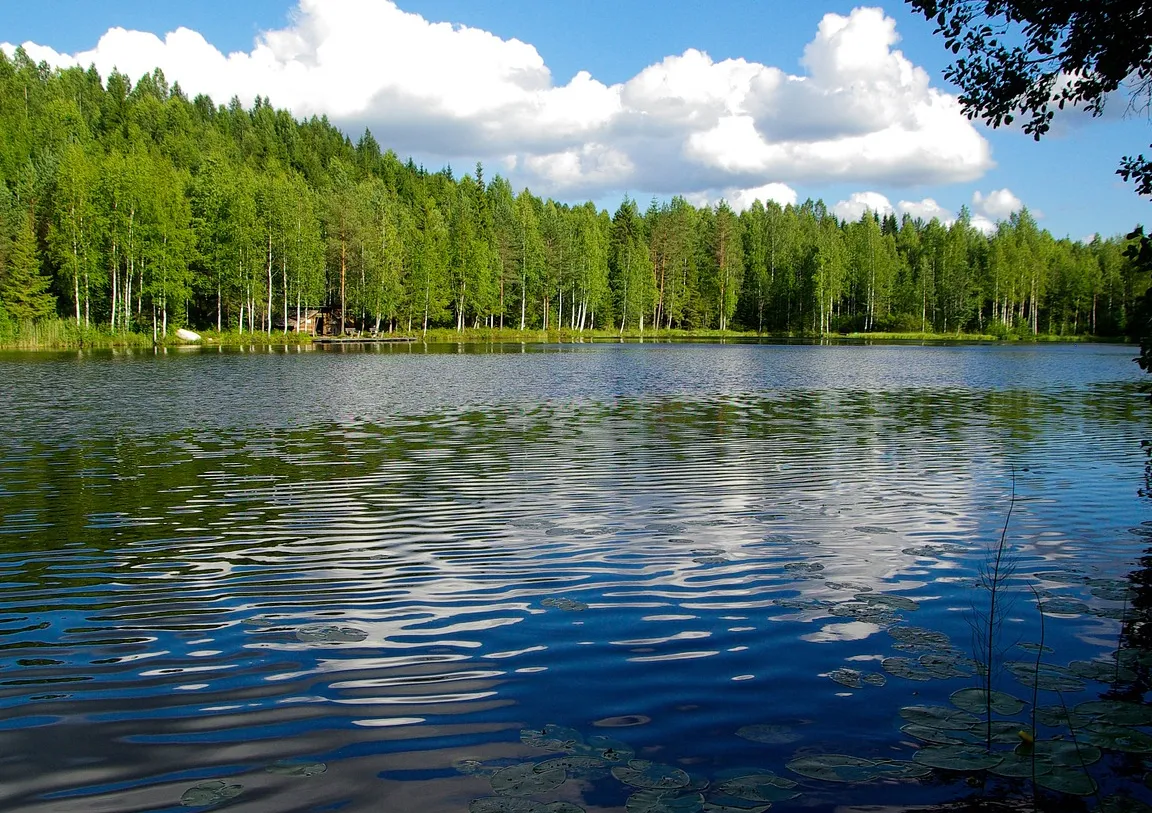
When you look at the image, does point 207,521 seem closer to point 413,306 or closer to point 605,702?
point 605,702

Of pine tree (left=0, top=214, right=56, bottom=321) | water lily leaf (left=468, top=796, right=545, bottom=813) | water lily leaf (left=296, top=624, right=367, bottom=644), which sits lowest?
water lily leaf (left=468, top=796, right=545, bottom=813)

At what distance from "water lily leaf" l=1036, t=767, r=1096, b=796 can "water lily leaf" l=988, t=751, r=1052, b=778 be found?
0.05 meters

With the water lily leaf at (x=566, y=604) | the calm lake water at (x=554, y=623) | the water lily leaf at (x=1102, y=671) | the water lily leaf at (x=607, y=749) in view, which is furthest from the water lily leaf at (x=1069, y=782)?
the water lily leaf at (x=566, y=604)

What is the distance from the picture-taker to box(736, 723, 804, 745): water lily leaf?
5.74 metres

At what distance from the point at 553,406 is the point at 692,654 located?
23065 millimetres

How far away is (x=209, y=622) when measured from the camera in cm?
819

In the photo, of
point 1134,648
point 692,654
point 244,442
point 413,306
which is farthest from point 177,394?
point 413,306

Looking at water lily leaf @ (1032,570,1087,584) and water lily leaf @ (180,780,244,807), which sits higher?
water lily leaf @ (1032,570,1087,584)

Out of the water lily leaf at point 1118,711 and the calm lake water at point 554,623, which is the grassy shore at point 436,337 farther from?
the water lily leaf at point 1118,711

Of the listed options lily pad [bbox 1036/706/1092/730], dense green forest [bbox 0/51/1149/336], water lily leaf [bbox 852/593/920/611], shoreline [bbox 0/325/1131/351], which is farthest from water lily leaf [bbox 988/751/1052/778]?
dense green forest [bbox 0/51/1149/336]

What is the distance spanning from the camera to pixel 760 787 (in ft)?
16.8

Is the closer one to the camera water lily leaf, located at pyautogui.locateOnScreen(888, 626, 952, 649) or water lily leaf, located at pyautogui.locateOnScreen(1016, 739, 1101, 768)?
water lily leaf, located at pyautogui.locateOnScreen(1016, 739, 1101, 768)

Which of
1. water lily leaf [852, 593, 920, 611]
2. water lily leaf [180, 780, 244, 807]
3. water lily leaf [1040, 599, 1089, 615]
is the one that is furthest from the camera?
water lily leaf [852, 593, 920, 611]

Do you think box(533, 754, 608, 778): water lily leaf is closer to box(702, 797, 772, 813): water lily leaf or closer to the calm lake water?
the calm lake water
